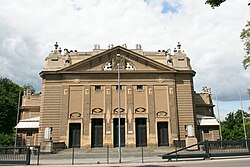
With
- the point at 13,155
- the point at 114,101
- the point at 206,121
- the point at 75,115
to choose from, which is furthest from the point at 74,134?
the point at 206,121

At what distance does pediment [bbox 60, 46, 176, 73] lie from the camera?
38.3 meters

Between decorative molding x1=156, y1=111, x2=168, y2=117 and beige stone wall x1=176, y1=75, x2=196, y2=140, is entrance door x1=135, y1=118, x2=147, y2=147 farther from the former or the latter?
beige stone wall x1=176, y1=75, x2=196, y2=140

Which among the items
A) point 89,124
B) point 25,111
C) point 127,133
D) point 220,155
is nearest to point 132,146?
point 127,133

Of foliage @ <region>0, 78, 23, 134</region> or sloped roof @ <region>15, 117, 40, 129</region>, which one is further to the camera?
foliage @ <region>0, 78, 23, 134</region>

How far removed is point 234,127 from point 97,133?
165ft

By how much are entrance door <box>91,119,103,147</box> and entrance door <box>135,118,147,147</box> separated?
5.34 meters

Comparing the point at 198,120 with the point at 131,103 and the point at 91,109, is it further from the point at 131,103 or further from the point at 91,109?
the point at 91,109

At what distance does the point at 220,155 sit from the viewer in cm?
2025

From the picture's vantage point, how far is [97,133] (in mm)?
36469

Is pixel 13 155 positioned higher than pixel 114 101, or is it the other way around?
pixel 114 101

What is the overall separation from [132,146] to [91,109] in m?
8.11

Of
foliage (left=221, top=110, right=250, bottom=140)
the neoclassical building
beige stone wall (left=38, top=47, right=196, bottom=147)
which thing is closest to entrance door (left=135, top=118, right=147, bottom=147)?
the neoclassical building

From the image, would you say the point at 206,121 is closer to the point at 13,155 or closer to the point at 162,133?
the point at 162,133

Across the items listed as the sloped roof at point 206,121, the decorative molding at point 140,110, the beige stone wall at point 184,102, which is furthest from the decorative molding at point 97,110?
the sloped roof at point 206,121
